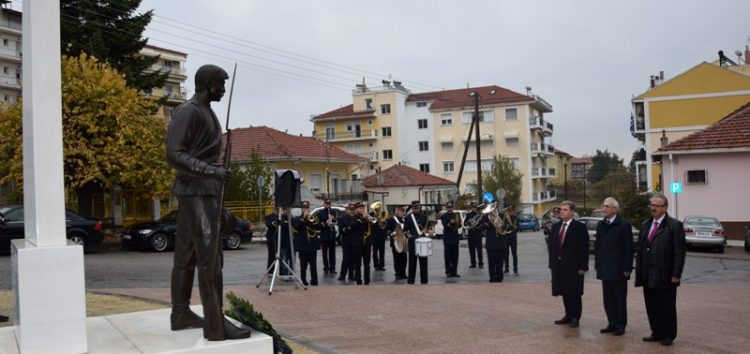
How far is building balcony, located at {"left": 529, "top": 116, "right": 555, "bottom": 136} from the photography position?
6831 centimetres

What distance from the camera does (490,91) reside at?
2800 inches

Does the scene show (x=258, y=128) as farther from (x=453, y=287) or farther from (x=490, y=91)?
(x=453, y=287)

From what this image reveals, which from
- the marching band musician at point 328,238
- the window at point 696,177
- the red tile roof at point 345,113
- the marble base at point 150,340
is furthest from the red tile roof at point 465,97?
the marble base at point 150,340

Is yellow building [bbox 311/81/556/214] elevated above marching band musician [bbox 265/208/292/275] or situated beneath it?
elevated above

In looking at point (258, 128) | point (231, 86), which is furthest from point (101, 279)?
point (258, 128)

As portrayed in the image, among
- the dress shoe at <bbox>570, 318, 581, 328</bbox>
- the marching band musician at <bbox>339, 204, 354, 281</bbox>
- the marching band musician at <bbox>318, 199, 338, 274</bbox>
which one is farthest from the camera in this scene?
the marching band musician at <bbox>318, 199, 338, 274</bbox>

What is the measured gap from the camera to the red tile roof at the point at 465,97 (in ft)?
224

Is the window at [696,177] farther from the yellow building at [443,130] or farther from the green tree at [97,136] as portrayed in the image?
the yellow building at [443,130]

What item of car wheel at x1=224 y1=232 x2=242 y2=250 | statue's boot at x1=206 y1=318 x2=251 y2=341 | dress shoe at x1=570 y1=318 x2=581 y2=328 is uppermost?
statue's boot at x1=206 y1=318 x2=251 y2=341

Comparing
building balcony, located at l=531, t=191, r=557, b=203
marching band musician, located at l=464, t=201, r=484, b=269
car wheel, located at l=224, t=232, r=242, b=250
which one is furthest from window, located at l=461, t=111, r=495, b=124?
marching band musician, located at l=464, t=201, r=484, b=269

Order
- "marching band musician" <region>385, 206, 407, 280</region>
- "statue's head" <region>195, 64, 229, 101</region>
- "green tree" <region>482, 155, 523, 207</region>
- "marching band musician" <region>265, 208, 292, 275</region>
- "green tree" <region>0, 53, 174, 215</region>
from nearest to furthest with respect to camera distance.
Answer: "statue's head" <region>195, 64, 229, 101</region>
"marching band musician" <region>265, 208, 292, 275</region>
"marching band musician" <region>385, 206, 407, 280</region>
"green tree" <region>0, 53, 174, 215</region>
"green tree" <region>482, 155, 523, 207</region>

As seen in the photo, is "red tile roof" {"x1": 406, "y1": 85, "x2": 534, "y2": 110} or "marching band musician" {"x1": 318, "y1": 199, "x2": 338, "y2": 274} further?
"red tile roof" {"x1": 406, "y1": 85, "x2": 534, "y2": 110}

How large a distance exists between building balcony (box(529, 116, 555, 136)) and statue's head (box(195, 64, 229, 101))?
209 feet

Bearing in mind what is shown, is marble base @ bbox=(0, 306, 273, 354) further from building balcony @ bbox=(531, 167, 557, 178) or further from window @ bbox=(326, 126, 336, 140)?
window @ bbox=(326, 126, 336, 140)
